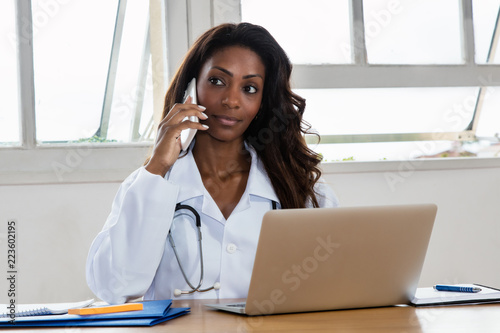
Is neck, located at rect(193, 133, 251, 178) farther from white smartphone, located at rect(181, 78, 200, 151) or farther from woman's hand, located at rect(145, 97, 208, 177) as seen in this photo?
woman's hand, located at rect(145, 97, 208, 177)

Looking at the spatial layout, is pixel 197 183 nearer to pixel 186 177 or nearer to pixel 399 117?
pixel 186 177

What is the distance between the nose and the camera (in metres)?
2.09

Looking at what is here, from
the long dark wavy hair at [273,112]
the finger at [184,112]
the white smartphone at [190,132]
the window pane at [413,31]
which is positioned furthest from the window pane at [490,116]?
the finger at [184,112]

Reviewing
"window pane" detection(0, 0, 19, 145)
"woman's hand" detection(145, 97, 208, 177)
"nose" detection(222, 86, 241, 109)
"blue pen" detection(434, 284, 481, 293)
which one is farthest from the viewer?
"window pane" detection(0, 0, 19, 145)

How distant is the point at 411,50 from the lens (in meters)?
3.29

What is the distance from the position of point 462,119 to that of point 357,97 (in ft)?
2.23

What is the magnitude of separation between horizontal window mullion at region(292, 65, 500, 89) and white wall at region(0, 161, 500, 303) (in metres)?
0.47

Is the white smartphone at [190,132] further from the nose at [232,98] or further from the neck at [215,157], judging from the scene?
the neck at [215,157]

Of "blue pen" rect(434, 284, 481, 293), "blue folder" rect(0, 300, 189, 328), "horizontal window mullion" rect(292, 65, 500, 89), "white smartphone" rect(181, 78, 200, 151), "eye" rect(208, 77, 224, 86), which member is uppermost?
"horizontal window mullion" rect(292, 65, 500, 89)

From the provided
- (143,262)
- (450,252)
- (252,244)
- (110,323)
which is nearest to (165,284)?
(143,262)

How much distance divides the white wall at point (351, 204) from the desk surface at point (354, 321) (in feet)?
4.92

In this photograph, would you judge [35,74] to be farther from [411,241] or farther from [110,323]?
[411,241]

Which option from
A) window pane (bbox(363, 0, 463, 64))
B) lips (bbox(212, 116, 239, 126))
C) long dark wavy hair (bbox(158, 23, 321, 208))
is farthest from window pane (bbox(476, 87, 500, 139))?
lips (bbox(212, 116, 239, 126))

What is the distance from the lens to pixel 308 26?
317 centimetres
